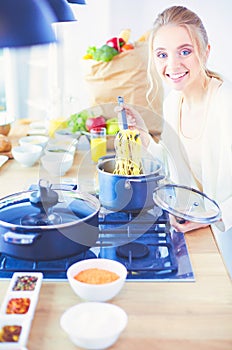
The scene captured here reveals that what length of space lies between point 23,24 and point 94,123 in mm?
1288

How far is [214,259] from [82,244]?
31 cm

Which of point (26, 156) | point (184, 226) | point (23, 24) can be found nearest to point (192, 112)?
point (184, 226)

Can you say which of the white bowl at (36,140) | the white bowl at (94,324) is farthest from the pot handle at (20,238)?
the white bowl at (36,140)

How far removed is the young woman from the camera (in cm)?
136

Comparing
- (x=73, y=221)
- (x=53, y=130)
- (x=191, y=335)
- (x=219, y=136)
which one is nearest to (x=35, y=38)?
(x=73, y=221)

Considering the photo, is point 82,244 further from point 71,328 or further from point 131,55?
point 131,55

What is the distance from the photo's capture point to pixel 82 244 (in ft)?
3.22

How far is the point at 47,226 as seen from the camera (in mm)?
935

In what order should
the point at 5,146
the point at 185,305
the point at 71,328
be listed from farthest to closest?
the point at 5,146
the point at 185,305
the point at 71,328

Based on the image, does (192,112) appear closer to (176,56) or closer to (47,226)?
(176,56)

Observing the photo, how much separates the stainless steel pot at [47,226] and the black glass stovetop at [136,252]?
50 mm

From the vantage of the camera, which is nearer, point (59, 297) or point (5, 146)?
point (59, 297)

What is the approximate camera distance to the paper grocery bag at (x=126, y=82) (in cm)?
210

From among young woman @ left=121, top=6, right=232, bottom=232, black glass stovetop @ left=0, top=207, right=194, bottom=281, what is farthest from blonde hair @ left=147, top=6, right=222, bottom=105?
black glass stovetop @ left=0, top=207, right=194, bottom=281
